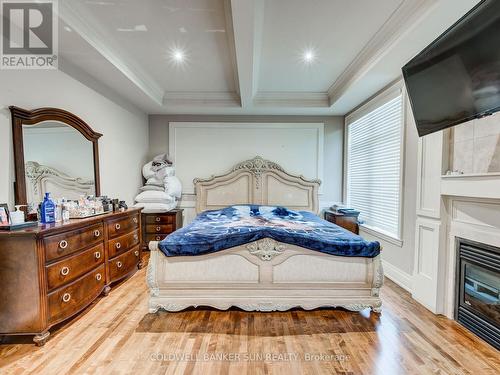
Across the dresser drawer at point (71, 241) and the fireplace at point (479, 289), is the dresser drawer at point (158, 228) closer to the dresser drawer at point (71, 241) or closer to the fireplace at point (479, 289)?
the dresser drawer at point (71, 241)

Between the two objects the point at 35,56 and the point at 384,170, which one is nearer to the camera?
the point at 35,56

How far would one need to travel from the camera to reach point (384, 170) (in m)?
3.35

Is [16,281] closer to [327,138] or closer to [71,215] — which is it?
[71,215]

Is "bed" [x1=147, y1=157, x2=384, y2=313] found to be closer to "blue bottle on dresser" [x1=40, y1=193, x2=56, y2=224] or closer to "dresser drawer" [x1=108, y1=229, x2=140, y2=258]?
"dresser drawer" [x1=108, y1=229, x2=140, y2=258]

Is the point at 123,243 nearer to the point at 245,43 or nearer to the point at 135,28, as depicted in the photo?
the point at 135,28

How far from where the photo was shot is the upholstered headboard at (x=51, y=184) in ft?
7.12

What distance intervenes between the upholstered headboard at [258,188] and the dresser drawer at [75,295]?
7.09 ft

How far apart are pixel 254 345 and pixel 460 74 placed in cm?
246

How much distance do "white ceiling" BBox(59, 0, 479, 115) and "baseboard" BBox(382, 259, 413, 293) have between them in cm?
233

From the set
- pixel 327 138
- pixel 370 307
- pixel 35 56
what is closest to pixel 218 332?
pixel 370 307

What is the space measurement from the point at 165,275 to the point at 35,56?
2346 mm

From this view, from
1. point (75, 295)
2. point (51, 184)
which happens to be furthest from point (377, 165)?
point (51, 184)

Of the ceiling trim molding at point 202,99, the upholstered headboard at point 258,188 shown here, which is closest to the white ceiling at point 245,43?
the ceiling trim molding at point 202,99

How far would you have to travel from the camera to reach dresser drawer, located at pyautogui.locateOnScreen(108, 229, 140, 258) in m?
2.67
